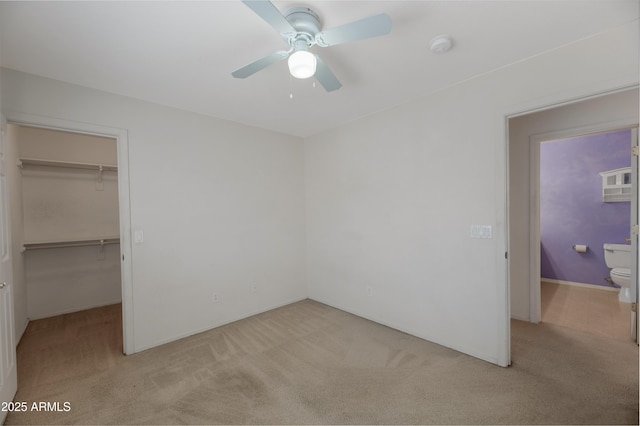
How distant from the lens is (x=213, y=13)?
1580 millimetres

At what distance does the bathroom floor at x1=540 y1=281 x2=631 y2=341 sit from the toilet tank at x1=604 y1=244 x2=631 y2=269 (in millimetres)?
530

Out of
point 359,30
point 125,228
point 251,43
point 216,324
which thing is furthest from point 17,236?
point 359,30

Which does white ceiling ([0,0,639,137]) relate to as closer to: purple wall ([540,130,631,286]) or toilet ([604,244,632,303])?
toilet ([604,244,632,303])

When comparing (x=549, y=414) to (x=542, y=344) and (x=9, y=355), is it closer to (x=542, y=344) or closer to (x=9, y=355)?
(x=542, y=344)

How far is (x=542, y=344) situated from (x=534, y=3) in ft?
9.60

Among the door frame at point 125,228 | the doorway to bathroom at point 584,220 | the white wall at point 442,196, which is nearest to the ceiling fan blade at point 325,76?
the white wall at point 442,196

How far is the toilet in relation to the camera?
3.37 m

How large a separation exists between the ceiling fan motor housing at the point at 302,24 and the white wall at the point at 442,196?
161 cm

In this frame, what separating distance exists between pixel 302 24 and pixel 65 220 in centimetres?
425

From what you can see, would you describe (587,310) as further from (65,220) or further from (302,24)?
(65,220)

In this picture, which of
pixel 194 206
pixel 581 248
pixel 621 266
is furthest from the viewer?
pixel 581 248

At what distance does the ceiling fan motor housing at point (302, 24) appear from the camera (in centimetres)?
154

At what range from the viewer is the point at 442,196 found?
105 inches

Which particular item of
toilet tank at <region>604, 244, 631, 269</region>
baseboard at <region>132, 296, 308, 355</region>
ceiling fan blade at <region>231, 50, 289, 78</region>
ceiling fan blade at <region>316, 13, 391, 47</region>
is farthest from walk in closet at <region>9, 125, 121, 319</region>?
toilet tank at <region>604, 244, 631, 269</region>
